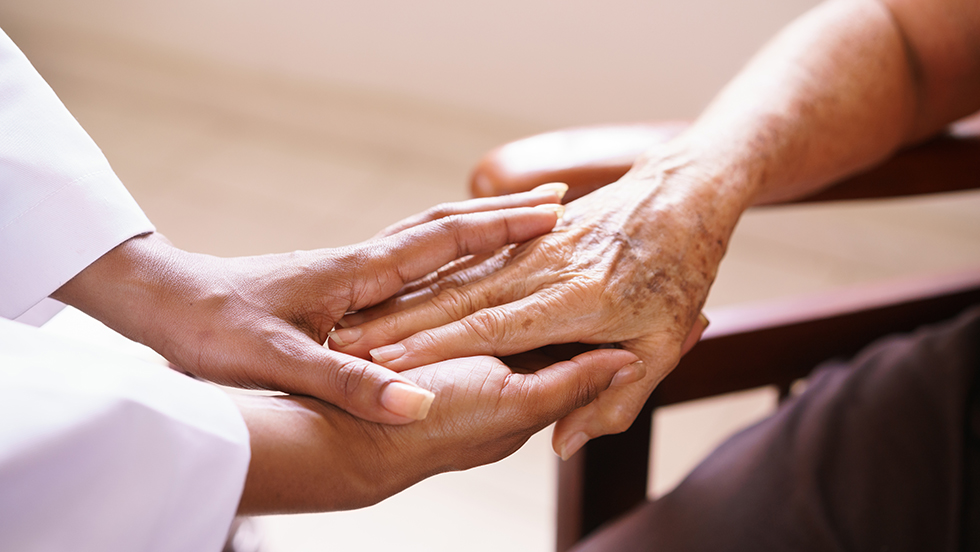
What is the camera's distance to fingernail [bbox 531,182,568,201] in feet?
2.52

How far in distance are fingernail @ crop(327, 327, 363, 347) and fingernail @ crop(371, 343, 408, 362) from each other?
0.07 ft

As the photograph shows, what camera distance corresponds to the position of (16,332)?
1.66 ft

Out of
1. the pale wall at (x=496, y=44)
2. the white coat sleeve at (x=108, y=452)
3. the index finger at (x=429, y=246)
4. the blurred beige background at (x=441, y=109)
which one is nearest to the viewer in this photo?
the white coat sleeve at (x=108, y=452)

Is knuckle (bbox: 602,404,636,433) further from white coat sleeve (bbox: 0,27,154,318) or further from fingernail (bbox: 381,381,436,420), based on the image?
white coat sleeve (bbox: 0,27,154,318)

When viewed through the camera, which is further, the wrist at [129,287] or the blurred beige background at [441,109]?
the blurred beige background at [441,109]

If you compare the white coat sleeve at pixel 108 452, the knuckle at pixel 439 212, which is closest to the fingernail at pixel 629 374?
the knuckle at pixel 439 212

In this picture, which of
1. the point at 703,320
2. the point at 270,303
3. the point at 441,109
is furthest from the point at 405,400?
the point at 441,109

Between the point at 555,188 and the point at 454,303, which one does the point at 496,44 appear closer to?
the point at 555,188

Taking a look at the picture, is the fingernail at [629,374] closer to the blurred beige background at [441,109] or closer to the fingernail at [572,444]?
the fingernail at [572,444]

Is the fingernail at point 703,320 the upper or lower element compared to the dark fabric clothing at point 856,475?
upper

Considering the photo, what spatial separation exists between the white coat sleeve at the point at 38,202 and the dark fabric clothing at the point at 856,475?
0.57 m

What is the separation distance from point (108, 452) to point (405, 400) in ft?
0.65

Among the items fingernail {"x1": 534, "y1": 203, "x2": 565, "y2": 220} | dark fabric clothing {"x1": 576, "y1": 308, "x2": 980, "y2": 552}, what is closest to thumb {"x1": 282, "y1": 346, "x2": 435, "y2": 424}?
fingernail {"x1": 534, "y1": 203, "x2": 565, "y2": 220}

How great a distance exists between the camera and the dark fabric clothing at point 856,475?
0.76 meters
